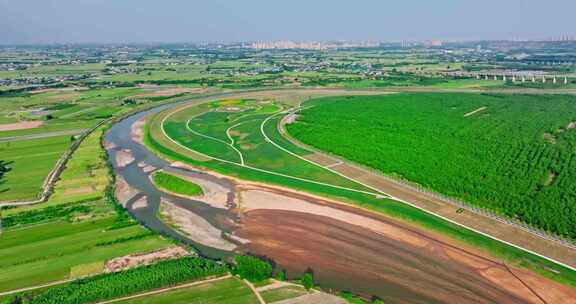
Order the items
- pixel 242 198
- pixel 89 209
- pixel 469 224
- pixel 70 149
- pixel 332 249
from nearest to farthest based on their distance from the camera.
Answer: pixel 332 249, pixel 469 224, pixel 89 209, pixel 242 198, pixel 70 149

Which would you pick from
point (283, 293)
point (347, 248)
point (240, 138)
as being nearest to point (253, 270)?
point (283, 293)

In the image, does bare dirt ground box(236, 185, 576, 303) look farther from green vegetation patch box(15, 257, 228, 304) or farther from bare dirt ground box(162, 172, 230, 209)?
green vegetation patch box(15, 257, 228, 304)

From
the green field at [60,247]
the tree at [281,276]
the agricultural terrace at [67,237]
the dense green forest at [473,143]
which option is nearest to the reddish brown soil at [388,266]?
the tree at [281,276]

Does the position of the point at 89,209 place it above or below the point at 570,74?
below

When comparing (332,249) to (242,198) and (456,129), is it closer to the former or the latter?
(242,198)

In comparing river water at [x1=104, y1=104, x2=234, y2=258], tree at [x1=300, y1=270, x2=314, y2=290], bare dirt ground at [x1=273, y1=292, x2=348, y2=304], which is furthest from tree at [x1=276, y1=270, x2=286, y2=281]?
river water at [x1=104, y1=104, x2=234, y2=258]

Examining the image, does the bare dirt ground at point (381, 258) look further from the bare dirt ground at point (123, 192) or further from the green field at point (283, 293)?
the bare dirt ground at point (123, 192)

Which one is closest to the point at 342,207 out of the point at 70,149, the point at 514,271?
the point at 514,271
